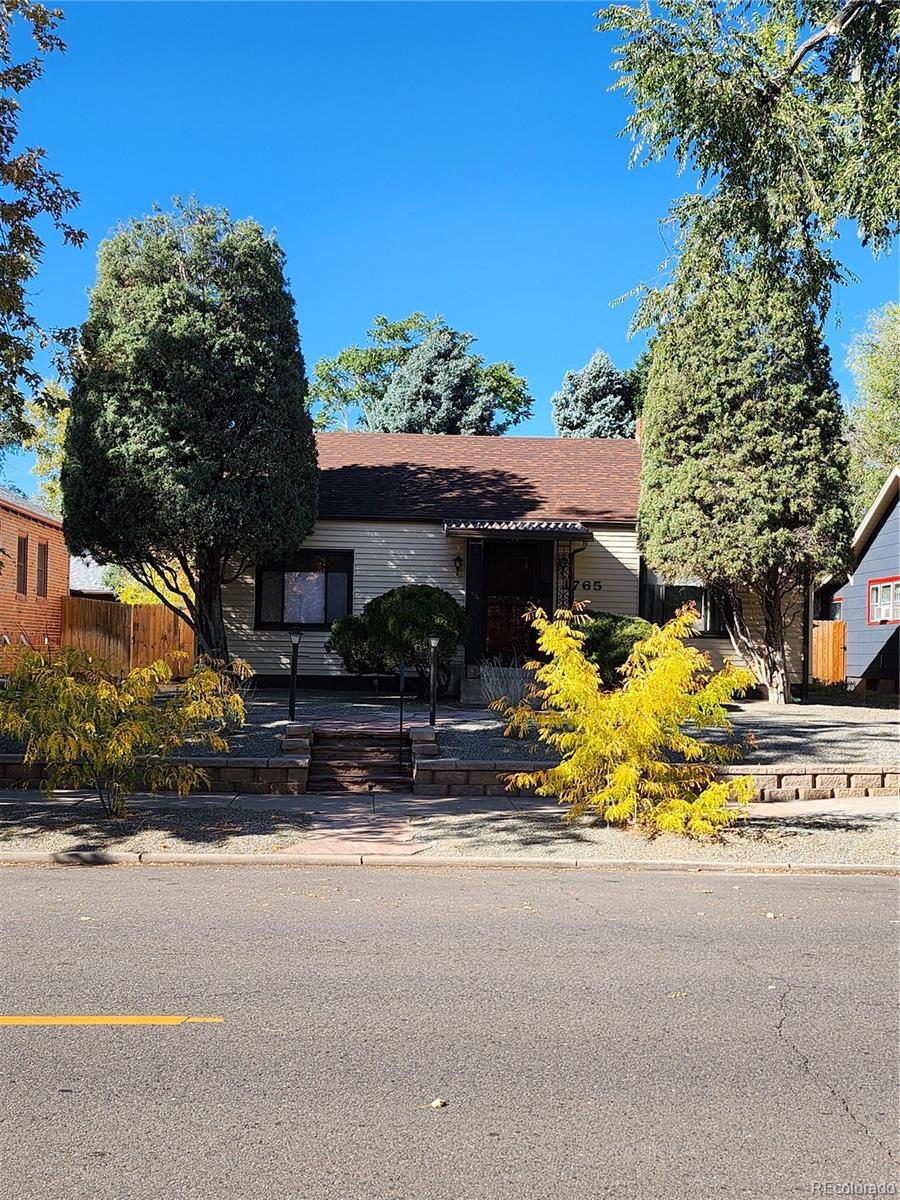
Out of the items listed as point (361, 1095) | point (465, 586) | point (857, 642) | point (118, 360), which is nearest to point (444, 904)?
point (361, 1095)

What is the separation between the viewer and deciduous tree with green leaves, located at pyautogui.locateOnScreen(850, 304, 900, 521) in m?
35.5

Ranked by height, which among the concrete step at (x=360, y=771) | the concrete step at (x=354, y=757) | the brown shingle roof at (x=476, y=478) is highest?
the brown shingle roof at (x=476, y=478)

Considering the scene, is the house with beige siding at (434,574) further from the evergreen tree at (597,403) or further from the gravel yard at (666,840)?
the evergreen tree at (597,403)

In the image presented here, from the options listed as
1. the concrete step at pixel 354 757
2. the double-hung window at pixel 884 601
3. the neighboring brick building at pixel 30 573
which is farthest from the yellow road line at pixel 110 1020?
the double-hung window at pixel 884 601

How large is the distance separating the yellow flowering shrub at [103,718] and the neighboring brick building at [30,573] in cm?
1247

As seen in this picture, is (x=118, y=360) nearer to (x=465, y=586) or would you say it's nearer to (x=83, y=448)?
(x=83, y=448)

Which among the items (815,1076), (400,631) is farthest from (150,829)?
(400,631)

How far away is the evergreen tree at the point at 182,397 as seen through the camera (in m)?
15.8

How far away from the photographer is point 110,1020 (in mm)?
4785

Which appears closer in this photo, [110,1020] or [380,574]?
[110,1020]

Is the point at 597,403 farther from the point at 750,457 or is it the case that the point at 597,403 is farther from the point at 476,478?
the point at 750,457

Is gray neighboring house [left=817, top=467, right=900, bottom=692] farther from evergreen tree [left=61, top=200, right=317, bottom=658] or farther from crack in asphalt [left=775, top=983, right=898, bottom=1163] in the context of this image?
crack in asphalt [left=775, top=983, right=898, bottom=1163]

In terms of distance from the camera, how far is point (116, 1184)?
131 inches

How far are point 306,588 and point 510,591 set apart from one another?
4.36 m
